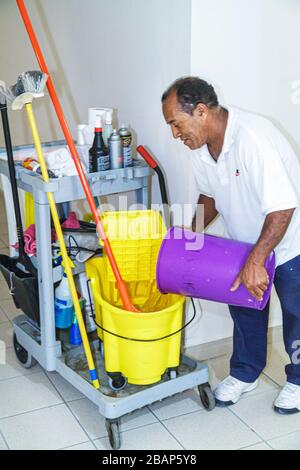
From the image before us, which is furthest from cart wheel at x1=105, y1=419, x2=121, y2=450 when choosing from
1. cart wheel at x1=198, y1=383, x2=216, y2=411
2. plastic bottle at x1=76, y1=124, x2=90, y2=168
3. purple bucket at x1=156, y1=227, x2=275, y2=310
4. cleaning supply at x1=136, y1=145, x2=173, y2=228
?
plastic bottle at x1=76, y1=124, x2=90, y2=168

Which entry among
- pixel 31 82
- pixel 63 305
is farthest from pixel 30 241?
pixel 31 82

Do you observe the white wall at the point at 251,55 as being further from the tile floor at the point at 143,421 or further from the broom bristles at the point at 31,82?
the broom bristles at the point at 31,82

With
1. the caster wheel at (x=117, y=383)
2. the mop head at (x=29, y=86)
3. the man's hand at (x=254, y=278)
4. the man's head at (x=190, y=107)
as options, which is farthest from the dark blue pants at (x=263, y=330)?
the mop head at (x=29, y=86)

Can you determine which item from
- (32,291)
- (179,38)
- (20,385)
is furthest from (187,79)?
(20,385)

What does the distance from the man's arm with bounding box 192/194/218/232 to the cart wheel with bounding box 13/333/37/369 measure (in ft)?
2.97

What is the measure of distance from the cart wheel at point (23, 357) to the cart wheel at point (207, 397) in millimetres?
740

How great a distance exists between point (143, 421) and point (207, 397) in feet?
0.85

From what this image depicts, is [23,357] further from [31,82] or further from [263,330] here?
[31,82]

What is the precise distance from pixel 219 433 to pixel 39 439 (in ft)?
2.12

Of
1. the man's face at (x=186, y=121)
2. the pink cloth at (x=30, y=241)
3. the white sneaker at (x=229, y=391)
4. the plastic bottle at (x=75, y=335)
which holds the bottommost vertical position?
the white sneaker at (x=229, y=391)

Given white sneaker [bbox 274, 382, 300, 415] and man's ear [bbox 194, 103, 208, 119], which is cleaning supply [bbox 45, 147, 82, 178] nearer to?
man's ear [bbox 194, 103, 208, 119]

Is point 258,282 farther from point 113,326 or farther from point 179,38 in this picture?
point 179,38

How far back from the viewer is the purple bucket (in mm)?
2066

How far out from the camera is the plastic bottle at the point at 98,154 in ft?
7.63
